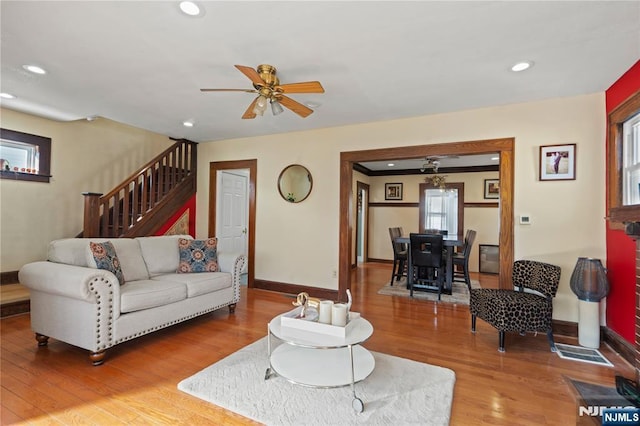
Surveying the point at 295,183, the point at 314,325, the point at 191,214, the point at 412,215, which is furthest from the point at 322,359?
the point at 412,215

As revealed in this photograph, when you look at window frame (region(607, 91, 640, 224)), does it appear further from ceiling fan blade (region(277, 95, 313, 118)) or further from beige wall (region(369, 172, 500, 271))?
beige wall (region(369, 172, 500, 271))

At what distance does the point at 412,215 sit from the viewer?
7602 millimetres

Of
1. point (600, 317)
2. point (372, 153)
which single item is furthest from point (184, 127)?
point (600, 317)

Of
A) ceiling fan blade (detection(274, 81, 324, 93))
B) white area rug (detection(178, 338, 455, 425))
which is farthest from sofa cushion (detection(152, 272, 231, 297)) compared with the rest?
ceiling fan blade (detection(274, 81, 324, 93))

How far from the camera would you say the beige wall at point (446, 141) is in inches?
124

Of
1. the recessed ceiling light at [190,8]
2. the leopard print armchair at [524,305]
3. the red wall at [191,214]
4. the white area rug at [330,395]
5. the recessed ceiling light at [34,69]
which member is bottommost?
the white area rug at [330,395]

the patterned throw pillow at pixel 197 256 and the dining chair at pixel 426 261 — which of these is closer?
the patterned throw pillow at pixel 197 256

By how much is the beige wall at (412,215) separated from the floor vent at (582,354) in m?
4.09

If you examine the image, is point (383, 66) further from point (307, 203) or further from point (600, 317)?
point (600, 317)

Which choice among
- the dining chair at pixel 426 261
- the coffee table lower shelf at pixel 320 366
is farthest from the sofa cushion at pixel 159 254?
the dining chair at pixel 426 261

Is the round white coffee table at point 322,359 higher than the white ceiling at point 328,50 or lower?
lower

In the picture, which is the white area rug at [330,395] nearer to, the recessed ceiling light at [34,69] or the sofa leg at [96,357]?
the sofa leg at [96,357]

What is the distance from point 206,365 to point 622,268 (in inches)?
144

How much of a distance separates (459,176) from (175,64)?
638 centimetres
